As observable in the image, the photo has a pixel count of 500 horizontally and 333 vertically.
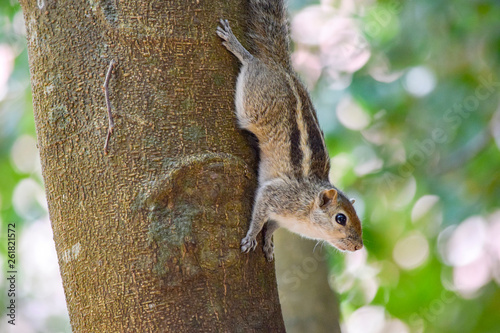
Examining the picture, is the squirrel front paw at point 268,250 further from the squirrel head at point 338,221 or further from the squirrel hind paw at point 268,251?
the squirrel head at point 338,221

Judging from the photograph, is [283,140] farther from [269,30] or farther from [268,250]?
[268,250]

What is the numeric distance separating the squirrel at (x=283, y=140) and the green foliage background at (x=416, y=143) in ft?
4.11

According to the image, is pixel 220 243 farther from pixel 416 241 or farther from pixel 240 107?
pixel 416 241

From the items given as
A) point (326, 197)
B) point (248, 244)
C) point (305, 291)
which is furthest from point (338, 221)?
point (248, 244)

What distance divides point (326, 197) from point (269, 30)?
106 centimetres

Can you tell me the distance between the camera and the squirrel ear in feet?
11.5

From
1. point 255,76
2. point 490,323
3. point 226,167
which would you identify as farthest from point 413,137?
point 226,167

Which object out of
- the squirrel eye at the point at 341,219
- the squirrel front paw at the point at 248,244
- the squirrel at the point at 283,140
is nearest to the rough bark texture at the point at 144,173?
the squirrel front paw at the point at 248,244

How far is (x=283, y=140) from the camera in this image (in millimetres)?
3125

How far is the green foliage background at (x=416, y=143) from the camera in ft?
15.2

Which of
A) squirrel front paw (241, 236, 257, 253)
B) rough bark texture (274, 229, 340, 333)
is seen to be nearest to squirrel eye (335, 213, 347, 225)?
rough bark texture (274, 229, 340, 333)

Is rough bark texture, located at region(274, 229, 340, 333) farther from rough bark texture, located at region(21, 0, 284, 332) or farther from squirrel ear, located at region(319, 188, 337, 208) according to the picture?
rough bark texture, located at region(21, 0, 284, 332)

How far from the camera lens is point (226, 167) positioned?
87.6 inches

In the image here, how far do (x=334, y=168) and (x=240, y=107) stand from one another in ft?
9.84
